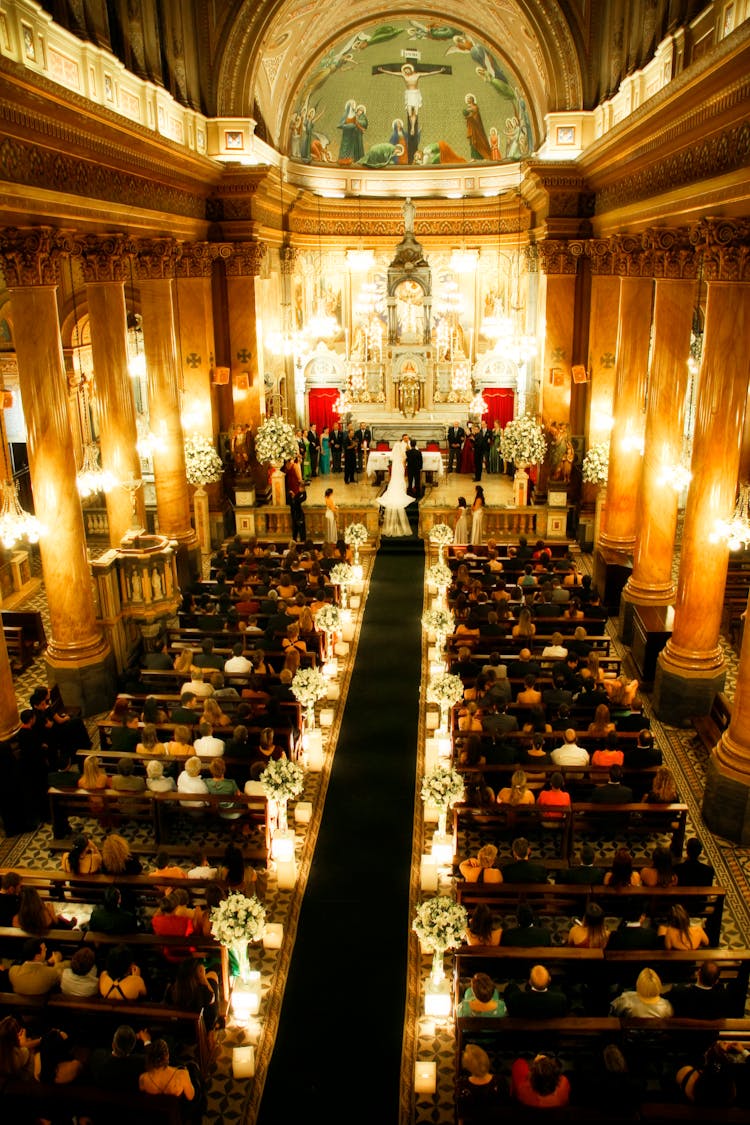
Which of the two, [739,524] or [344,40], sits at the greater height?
[344,40]

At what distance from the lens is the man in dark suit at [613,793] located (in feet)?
34.4

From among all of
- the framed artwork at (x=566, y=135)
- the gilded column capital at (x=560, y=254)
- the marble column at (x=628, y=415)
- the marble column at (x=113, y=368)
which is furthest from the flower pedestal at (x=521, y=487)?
the marble column at (x=113, y=368)

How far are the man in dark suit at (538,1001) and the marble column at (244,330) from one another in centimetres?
1875

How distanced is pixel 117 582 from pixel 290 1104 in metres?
9.95

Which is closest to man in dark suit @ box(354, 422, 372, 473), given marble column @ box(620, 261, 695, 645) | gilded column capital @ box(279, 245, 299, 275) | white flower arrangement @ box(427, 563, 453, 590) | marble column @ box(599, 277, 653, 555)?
gilded column capital @ box(279, 245, 299, 275)

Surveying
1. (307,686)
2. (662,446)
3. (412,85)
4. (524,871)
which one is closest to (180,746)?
(307,686)

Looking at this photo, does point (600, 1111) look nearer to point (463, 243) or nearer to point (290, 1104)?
point (290, 1104)

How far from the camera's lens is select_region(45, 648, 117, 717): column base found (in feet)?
47.0

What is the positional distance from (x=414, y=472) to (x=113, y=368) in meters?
10.3

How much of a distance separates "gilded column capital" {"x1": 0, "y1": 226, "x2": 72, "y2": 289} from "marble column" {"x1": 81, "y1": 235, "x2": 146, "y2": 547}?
2939mm

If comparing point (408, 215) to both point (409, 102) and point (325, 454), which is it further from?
point (325, 454)

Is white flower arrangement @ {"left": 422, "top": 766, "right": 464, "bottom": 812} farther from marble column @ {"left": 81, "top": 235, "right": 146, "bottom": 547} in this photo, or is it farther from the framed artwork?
the framed artwork

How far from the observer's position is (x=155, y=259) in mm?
18672

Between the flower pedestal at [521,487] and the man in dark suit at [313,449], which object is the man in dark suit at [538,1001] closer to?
the flower pedestal at [521,487]
